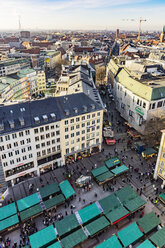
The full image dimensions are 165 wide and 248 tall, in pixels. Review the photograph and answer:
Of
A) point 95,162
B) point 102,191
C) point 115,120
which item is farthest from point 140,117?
point 102,191

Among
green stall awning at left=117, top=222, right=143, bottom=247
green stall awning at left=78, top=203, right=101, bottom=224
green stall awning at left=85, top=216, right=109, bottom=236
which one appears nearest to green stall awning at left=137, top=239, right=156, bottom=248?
green stall awning at left=117, top=222, right=143, bottom=247

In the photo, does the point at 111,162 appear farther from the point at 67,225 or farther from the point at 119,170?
the point at 67,225

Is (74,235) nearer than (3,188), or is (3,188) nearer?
(74,235)

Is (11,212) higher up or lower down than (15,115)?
lower down

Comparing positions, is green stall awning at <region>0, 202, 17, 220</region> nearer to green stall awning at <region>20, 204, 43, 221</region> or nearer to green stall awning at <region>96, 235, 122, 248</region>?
green stall awning at <region>20, 204, 43, 221</region>

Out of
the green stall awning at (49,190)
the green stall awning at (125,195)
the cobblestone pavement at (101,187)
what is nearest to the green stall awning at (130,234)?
the cobblestone pavement at (101,187)

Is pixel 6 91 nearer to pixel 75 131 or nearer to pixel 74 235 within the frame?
pixel 75 131
